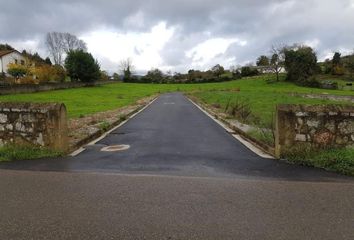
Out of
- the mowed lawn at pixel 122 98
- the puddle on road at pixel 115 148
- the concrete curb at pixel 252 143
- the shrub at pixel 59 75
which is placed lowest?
the mowed lawn at pixel 122 98

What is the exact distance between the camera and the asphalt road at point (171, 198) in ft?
16.4

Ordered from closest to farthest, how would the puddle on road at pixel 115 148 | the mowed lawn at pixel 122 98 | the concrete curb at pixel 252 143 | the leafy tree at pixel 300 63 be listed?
the concrete curb at pixel 252 143 → the puddle on road at pixel 115 148 → the mowed lawn at pixel 122 98 → the leafy tree at pixel 300 63

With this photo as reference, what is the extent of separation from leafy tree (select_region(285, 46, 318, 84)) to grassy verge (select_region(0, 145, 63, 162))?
85072 millimetres

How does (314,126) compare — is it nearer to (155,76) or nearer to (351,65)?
(351,65)

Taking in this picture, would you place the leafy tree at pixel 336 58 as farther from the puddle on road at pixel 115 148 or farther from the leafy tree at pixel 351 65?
the puddle on road at pixel 115 148

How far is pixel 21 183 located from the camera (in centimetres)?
727

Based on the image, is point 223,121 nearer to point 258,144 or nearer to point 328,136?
point 258,144

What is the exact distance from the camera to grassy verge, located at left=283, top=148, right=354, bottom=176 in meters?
8.70

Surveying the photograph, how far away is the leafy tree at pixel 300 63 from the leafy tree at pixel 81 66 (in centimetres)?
4464

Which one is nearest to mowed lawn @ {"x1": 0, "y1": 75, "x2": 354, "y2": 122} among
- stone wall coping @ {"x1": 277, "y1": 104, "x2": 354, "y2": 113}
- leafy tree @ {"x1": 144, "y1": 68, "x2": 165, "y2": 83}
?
stone wall coping @ {"x1": 277, "y1": 104, "x2": 354, "y2": 113}

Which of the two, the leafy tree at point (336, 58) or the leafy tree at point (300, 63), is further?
the leafy tree at point (336, 58)

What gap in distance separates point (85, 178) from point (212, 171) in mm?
2672

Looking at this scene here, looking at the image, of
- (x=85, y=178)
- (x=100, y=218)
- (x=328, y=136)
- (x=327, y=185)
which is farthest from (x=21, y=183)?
(x=328, y=136)

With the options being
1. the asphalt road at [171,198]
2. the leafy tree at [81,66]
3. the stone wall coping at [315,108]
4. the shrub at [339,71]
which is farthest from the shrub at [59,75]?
the stone wall coping at [315,108]
